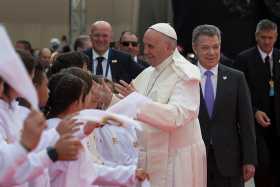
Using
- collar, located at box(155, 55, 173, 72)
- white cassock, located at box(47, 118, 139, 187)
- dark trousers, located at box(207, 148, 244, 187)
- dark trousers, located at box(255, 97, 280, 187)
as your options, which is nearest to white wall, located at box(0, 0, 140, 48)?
dark trousers, located at box(255, 97, 280, 187)

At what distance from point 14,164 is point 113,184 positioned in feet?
5.96

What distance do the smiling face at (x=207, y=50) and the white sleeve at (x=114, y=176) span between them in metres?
2.53

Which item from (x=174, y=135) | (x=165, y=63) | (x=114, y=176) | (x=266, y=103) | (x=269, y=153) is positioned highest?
(x=165, y=63)

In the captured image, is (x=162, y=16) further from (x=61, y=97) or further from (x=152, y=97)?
(x=61, y=97)

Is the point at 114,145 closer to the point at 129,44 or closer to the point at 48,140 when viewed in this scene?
the point at 48,140

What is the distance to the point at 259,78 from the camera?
Answer: 399 inches

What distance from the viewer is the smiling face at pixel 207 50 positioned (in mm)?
8188

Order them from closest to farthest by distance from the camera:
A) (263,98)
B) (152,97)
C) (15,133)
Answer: (15,133), (152,97), (263,98)

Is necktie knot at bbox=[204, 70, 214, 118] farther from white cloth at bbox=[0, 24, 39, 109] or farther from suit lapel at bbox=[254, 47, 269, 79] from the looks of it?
white cloth at bbox=[0, 24, 39, 109]

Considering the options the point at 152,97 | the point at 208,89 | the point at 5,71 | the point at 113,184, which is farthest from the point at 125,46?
the point at 5,71

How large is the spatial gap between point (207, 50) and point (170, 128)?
1.28 m

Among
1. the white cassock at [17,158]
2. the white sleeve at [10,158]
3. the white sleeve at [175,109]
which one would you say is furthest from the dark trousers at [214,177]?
the white sleeve at [10,158]

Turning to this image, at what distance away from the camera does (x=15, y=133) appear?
15.1ft

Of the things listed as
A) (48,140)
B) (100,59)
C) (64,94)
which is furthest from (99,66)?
(48,140)
